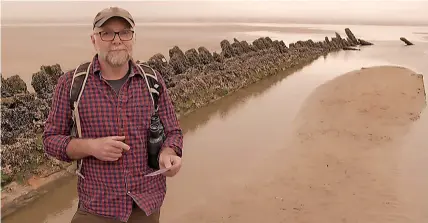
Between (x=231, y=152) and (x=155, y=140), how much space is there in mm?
6118

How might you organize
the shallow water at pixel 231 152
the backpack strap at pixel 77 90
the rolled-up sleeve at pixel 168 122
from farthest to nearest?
the shallow water at pixel 231 152 < the rolled-up sleeve at pixel 168 122 < the backpack strap at pixel 77 90

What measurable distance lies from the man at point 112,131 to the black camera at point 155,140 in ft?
0.12

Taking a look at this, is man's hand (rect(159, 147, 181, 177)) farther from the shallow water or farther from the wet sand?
the shallow water

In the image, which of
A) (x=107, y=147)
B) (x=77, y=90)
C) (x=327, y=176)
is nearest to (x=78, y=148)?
(x=107, y=147)

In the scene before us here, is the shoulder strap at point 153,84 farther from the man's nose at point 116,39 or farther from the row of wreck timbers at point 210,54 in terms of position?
the row of wreck timbers at point 210,54

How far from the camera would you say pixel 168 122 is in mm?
3098

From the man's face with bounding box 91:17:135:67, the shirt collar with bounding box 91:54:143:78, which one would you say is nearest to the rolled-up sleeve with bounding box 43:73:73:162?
the shirt collar with bounding box 91:54:143:78

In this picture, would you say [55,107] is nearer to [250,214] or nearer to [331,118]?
[250,214]

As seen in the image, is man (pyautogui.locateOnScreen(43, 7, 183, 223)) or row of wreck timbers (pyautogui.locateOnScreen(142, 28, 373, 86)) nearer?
man (pyautogui.locateOnScreen(43, 7, 183, 223))

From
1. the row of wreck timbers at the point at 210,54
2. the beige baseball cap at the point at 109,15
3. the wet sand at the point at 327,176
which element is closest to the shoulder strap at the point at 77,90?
the beige baseball cap at the point at 109,15

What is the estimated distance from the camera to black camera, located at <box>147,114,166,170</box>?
2.92 metres

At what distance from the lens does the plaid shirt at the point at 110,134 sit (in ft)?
9.30

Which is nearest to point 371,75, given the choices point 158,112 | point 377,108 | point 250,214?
point 377,108

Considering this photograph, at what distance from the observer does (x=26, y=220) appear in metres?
6.32
